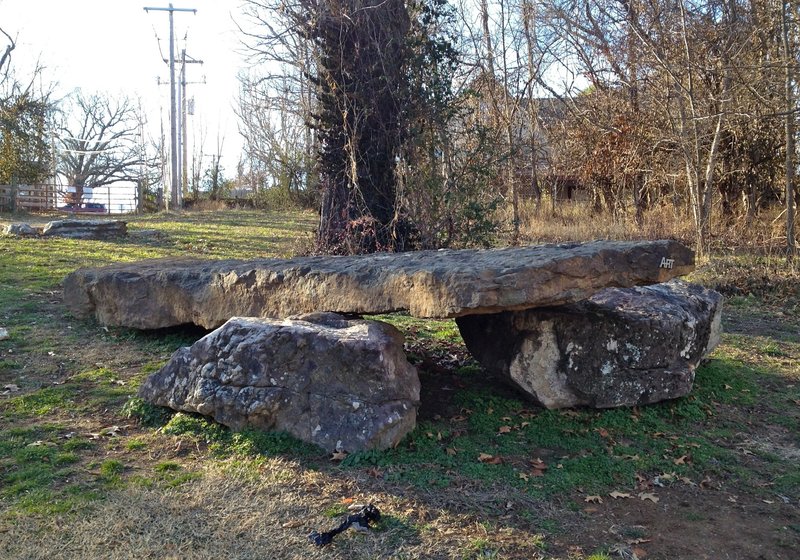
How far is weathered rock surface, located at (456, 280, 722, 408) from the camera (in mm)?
5480

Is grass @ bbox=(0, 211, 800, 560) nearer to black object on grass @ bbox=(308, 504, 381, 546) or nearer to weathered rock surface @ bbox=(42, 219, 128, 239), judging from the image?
black object on grass @ bbox=(308, 504, 381, 546)

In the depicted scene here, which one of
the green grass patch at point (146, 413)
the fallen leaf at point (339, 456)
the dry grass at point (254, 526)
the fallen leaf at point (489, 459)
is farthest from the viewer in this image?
the green grass patch at point (146, 413)

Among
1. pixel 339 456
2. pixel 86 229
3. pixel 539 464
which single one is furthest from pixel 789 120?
pixel 86 229

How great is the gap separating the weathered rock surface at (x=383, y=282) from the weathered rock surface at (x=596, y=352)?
1.97 ft

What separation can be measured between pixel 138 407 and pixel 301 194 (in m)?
15.7

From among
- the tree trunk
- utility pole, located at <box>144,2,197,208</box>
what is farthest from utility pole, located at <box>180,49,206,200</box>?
the tree trunk

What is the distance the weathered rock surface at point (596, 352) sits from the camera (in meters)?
5.48

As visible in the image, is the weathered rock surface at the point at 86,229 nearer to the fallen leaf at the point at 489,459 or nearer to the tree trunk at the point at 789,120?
the fallen leaf at the point at 489,459

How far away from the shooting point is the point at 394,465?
4.56 metres

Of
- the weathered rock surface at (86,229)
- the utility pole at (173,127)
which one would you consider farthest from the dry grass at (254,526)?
the utility pole at (173,127)

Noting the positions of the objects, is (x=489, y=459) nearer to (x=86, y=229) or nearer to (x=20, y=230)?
(x=86, y=229)

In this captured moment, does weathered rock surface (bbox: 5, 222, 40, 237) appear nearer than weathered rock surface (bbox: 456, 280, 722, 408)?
No

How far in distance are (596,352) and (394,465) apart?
6.38 feet

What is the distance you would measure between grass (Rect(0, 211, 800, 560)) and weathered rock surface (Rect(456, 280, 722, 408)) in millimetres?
180
